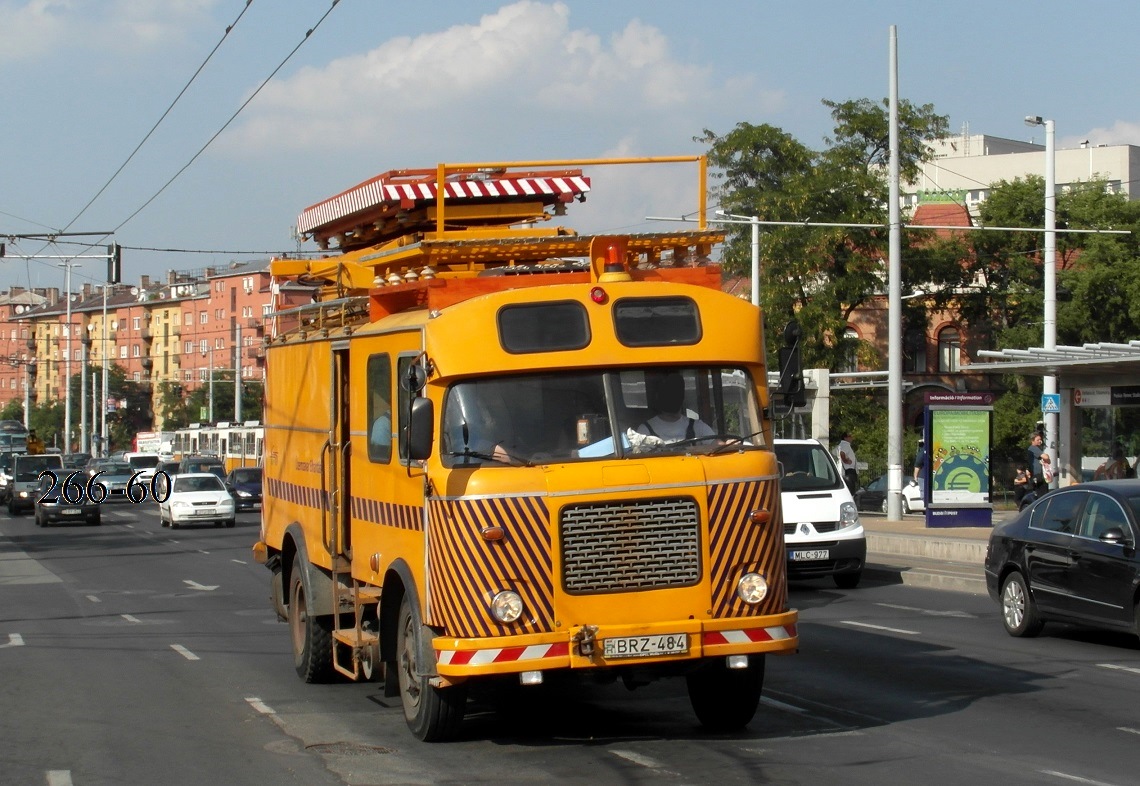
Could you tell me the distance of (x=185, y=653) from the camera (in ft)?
48.9

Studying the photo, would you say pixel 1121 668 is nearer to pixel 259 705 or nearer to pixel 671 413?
pixel 671 413

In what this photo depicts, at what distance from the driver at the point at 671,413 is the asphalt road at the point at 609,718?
1.63 meters

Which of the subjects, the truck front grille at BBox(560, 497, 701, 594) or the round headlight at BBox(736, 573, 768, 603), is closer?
the truck front grille at BBox(560, 497, 701, 594)

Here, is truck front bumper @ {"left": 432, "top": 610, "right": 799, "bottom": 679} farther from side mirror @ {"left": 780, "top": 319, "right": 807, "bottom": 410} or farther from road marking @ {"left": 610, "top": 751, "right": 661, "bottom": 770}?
side mirror @ {"left": 780, "top": 319, "right": 807, "bottom": 410}

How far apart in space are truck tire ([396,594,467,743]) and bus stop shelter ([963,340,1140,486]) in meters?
17.0

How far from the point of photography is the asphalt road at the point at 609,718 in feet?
28.0

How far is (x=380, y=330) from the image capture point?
1000cm

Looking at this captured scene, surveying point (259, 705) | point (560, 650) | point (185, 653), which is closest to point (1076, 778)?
point (560, 650)

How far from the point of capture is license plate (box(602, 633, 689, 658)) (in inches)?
328

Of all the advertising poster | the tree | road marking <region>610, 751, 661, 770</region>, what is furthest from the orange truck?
→ the tree

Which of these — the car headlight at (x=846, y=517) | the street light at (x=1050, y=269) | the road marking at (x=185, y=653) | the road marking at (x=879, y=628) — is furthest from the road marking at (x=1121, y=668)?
the street light at (x=1050, y=269)

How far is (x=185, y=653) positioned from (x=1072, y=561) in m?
8.52

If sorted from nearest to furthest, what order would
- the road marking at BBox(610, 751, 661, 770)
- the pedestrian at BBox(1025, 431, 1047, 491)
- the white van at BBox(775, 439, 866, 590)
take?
the road marking at BBox(610, 751, 661, 770) < the white van at BBox(775, 439, 866, 590) < the pedestrian at BBox(1025, 431, 1047, 491)

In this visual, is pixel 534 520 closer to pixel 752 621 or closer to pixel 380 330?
pixel 752 621
